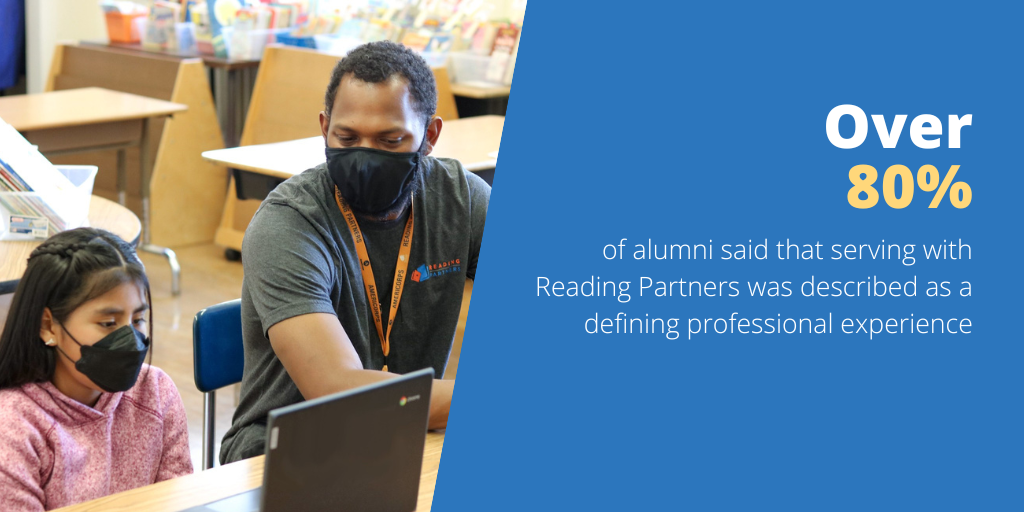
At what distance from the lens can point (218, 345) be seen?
1.90m

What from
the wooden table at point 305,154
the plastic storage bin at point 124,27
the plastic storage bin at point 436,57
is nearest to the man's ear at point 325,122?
the wooden table at point 305,154

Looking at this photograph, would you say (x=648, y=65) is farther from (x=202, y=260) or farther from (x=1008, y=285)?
(x=202, y=260)

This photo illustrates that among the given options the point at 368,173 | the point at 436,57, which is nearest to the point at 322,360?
the point at 368,173

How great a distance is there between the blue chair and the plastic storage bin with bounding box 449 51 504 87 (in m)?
3.63

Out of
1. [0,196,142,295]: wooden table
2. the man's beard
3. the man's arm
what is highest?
the man's beard

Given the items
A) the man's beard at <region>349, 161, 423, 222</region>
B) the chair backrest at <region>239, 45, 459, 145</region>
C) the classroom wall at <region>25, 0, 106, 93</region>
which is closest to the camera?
the man's beard at <region>349, 161, 423, 222</region>

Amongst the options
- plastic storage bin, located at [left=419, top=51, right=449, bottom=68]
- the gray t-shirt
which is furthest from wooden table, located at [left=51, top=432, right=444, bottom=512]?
plastic storage bin, located at [left=419, top=51, right=449, bottom=68]

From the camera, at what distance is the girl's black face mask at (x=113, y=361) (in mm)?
1557

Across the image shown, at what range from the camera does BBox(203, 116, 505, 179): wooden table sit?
11.2ft

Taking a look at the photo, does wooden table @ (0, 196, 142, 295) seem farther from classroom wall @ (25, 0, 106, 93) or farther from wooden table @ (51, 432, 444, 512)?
classroom wall @ (25, 0, 106, 93)

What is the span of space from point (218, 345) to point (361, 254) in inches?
15.7

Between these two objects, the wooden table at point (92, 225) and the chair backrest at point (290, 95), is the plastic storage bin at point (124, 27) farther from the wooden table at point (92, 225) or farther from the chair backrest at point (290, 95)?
the wooden table at point (92, 225)

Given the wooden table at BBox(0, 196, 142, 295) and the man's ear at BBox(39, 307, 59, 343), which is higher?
the man's ear at BBox(39, 307, 59, 343)

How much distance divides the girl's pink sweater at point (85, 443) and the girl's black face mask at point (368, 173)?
0.42 meters
